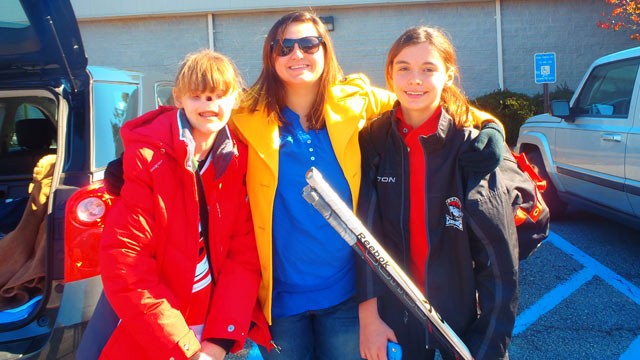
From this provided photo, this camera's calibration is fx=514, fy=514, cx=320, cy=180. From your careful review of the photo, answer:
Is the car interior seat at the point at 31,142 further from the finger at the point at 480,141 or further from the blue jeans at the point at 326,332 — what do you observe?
the finger at the point at 480,141

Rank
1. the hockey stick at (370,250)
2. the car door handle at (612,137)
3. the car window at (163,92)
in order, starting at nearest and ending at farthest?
the hockey stick at (370,250)
the car window at (163,92)
the car door handle at (612,137)

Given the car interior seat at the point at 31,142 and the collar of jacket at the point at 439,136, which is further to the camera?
the car interior seat at the point at 31,142

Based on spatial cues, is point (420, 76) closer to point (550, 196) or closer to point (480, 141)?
point (480, 141)

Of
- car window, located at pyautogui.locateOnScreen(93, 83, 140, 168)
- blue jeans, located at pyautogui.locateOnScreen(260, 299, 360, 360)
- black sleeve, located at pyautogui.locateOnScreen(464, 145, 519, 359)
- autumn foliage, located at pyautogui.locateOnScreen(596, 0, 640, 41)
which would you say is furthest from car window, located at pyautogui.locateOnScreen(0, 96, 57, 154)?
autumn foliage, located at pyautogui.locateOnScreen(596, 0, 640, 41)

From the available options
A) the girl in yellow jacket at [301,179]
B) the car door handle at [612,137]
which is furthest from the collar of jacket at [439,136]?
the car door handle at [612,137]

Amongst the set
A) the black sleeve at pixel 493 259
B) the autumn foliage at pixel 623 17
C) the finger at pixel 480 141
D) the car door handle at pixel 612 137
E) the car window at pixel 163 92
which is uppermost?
the autumn foliage at pixel 623 17

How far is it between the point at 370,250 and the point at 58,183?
1.55 metres

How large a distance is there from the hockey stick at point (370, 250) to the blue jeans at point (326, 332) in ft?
1.07

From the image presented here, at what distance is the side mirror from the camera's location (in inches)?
199

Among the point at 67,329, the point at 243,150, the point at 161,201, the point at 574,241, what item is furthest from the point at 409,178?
the point at 574,241

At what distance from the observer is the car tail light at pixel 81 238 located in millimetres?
2109

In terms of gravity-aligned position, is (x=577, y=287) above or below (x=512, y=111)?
below

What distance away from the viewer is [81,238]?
2.11 m

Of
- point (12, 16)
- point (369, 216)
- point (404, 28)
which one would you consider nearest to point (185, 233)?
point (369, 216)
